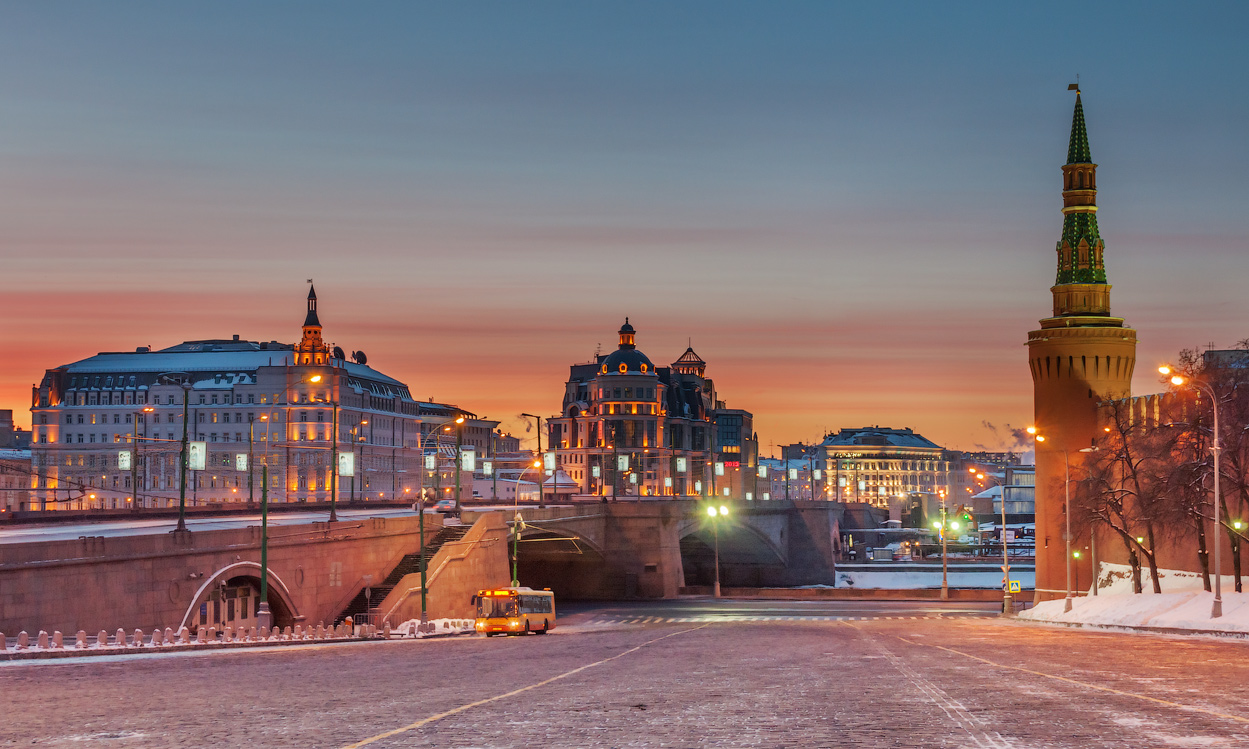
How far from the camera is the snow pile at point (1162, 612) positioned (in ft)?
153

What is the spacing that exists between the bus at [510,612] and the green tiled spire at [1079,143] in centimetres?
5447

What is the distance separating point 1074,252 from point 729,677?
2802 inches

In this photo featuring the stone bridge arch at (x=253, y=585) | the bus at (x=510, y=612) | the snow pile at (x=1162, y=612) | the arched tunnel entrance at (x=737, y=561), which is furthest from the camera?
the arched tunnel entrance at (x=737, y=561)

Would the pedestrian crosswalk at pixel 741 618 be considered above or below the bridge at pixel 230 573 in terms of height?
below

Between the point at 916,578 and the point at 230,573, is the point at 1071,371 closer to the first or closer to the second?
the point at 230,573

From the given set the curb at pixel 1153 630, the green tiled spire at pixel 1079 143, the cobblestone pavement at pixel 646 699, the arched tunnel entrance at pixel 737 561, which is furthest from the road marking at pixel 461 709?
the arched tunnel entrance at pixel 737 561

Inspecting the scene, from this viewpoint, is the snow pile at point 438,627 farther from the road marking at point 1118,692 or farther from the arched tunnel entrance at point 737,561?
the arched tunnel entrance at point 737,561

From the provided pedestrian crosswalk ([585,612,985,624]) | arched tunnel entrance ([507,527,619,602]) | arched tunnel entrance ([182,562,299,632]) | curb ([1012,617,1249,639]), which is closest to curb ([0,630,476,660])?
arched tunnel entrance ([182,562,299,632])

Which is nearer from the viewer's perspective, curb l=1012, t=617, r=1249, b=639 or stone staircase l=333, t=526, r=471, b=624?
curb l=1012, t=617, r=1249, b=639

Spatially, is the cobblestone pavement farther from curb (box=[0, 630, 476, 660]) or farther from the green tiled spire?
the green tiled spire

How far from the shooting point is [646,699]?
2325 centimetres

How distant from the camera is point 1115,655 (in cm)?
3328

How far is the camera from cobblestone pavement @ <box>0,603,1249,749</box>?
18.5 m

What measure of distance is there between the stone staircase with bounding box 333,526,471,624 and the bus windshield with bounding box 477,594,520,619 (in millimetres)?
4113
